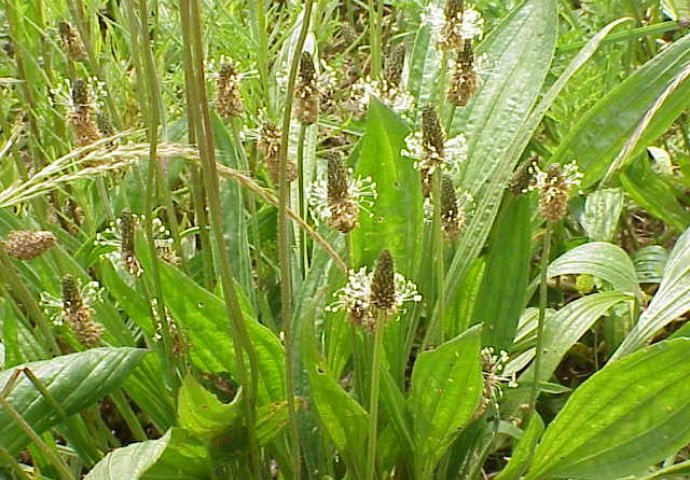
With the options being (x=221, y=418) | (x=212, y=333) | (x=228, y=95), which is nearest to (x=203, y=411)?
(x=221, y=418)

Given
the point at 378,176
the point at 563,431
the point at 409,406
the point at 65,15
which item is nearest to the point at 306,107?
the point at 378,176

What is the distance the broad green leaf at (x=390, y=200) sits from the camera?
3.89ft

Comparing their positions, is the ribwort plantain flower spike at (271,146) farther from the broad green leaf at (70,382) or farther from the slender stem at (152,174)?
the broad green leaf at (70,382)

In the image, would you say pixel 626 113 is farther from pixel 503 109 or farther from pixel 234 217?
pixel 234 217

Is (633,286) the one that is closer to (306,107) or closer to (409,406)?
(409,406)

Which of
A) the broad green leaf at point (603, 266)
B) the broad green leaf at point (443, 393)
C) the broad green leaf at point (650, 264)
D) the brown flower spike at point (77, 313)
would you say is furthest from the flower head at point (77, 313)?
the broad green leaf at point (650, 264)

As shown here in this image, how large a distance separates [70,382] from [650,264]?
0.91 metres

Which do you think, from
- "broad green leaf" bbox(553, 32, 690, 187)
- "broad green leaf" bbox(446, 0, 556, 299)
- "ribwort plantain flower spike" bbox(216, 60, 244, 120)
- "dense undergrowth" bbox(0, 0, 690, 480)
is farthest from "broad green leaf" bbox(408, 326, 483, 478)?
"broad green leaf" bbox(553, 32, 690, 187)

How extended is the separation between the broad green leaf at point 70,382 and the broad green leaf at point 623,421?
458mm

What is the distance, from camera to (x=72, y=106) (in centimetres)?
105

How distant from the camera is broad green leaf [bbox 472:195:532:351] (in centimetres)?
123

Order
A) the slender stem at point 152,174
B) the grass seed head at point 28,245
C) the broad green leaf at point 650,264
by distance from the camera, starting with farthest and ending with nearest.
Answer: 1. the broad green leaf at point 650,264
2. the grass seed head at point 28,245
3. the slender stem at point 152,174

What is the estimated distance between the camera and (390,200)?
3.97 ft

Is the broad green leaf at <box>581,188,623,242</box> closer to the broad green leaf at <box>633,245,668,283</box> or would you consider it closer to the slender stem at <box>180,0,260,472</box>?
the broad green leaf at <box>633,245,668,283</box>
